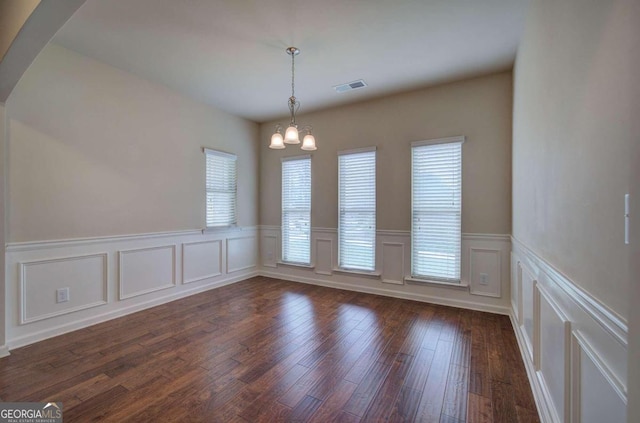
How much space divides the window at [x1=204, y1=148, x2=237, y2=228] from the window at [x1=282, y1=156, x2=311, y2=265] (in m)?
0.89

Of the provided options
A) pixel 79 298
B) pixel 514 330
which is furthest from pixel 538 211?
pixel 79 298

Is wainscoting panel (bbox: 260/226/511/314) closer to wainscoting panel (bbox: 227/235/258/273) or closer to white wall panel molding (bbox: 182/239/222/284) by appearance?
wainscoting panel (bbox: 227/235/258/273)

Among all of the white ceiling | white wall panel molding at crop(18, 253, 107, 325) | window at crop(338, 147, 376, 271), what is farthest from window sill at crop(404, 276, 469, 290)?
white wall panel molding at crop(18, 253, 107, 325)

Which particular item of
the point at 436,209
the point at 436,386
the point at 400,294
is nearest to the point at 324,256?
the point at 400,294

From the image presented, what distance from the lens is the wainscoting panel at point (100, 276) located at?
2.70 meters

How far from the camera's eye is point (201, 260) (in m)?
4.41

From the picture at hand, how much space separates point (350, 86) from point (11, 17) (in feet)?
10.3

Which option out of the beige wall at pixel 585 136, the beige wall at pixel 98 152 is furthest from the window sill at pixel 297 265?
the beige wall at pixel 585 136

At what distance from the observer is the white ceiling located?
2.36 m

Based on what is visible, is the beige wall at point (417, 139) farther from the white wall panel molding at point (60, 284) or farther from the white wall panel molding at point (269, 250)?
the white wall panel molding at point (60, 284)

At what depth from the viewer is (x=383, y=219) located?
4223 mm

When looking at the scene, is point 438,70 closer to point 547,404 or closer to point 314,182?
point 314,182

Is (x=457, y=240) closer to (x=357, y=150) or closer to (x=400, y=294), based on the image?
(x=400, y=294)

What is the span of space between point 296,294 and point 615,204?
3831 millimetres
